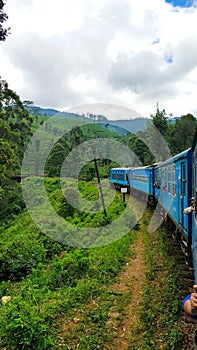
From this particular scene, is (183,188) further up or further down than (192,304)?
further up

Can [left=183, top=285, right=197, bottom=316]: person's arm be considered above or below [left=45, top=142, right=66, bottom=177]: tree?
below

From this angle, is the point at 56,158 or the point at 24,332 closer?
the point at 24,332

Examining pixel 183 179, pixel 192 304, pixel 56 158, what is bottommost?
pixel 192 304

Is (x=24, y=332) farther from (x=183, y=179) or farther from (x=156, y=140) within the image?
(x=156, y=140)

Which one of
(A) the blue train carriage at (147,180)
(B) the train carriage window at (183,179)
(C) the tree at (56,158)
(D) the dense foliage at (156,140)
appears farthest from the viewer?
(C) the tree at (56,158)

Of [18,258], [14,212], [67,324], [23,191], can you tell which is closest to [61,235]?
[18,258]

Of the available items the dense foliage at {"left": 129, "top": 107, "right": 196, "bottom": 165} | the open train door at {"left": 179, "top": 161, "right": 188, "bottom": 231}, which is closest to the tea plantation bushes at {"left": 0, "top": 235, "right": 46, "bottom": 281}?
the open train door at {"left": 179, "top": 161, "right": 188, "bottom": 231}

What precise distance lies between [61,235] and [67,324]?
329 inches

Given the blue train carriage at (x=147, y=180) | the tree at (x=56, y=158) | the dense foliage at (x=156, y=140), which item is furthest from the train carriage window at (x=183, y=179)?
the tree at (x=56, y=158)

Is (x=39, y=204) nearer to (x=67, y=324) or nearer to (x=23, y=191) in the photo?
(x=23, y=191)

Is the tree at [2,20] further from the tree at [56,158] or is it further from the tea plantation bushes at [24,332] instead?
the tree at [56,158]

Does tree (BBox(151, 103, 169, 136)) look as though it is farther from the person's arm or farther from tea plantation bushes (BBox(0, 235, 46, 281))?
the person's arm

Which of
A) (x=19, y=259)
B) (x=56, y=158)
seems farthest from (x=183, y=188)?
(x=56, y=158)

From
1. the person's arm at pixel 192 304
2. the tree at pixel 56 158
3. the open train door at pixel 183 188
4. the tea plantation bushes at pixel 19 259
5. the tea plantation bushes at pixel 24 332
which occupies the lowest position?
the tea plantation bushes at pixel 19 259
